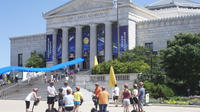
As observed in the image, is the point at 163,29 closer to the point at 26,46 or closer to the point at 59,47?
the point at 59,47

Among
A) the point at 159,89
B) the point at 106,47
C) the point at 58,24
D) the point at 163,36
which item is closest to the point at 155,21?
the point at 163,36

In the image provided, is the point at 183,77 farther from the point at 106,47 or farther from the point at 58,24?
the point at 58,24

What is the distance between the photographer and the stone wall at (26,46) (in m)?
66.2

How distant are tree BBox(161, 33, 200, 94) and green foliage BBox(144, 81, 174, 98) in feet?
7.47

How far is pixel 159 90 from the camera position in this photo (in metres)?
30.6

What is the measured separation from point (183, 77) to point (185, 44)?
328 centimetres

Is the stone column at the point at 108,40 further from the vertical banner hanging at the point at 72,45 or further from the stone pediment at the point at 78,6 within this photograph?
the vertical banner hanging at the point at 72,45

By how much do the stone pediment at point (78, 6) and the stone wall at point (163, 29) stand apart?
6.58m

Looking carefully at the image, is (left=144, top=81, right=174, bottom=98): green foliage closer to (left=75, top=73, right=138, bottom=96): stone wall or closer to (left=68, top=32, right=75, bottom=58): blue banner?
(left=75, top=73, right=138, bottom=96): stone wall

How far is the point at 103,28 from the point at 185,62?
25598 millimetres

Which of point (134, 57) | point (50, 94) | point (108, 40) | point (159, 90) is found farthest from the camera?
point (108, 40)

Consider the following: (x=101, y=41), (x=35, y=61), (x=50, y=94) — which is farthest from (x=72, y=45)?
(x=50, y=94)

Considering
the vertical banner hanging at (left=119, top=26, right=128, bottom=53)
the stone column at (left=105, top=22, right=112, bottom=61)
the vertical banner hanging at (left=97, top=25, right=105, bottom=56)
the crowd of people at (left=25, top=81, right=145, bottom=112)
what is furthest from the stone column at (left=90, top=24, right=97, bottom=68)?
the crowd of people at (left=25, top=81, right=145, bottom=112)

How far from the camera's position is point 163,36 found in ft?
168
